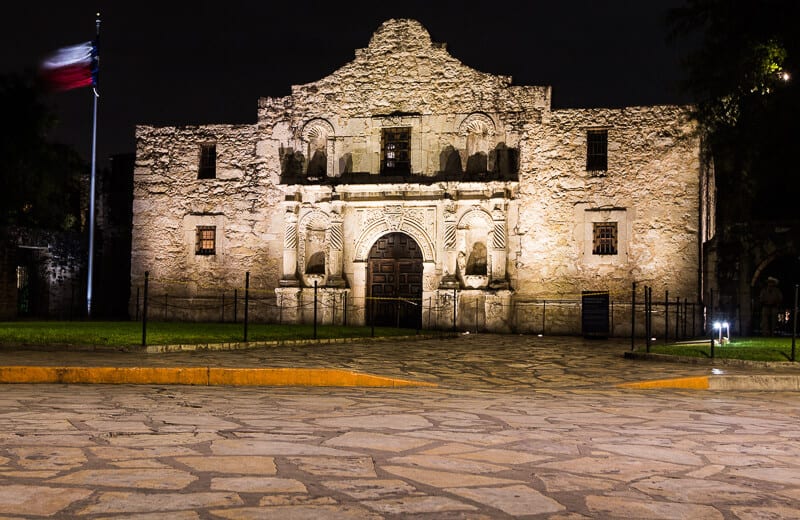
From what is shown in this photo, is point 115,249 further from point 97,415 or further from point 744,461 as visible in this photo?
point 744,461

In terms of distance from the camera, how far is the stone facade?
22531 millimetres

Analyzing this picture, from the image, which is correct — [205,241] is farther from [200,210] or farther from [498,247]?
[498,247]

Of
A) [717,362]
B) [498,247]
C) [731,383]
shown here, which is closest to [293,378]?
[731,383]

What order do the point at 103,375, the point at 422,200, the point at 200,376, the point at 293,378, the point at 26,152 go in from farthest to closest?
the point at 26,152
the point at 422,200
the point at 293,378
the point at 200,376
the point at 103,375

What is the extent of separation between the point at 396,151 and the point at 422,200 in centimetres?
171

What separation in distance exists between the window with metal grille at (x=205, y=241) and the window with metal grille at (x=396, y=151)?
5.51 m

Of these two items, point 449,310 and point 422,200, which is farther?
point 422,200

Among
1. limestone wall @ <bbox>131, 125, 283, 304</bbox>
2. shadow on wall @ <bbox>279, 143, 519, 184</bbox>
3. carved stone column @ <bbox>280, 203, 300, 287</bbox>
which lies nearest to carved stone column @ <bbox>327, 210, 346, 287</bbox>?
carved stone column @ <bbox>280, 203, 300, 287</bbox>

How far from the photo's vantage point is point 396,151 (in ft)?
79.7

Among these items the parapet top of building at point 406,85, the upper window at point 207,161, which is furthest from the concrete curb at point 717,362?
the upper window at point 207,161

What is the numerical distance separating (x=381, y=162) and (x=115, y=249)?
10.1 m

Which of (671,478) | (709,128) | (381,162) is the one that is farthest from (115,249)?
(671,478)

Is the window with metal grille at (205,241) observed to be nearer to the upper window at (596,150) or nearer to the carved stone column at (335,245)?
the carved stone column at (335,245)

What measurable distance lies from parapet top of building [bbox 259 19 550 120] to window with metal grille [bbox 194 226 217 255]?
4.14m
